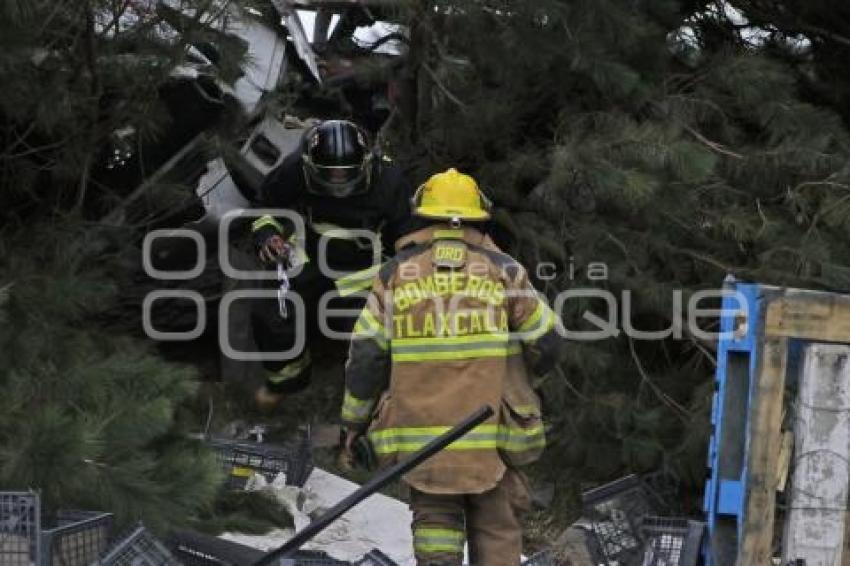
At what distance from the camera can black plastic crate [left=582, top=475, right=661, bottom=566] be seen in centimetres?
536

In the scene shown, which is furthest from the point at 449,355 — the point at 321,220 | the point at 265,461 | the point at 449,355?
the point at 321,220

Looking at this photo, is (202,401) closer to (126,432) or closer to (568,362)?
(568,362)

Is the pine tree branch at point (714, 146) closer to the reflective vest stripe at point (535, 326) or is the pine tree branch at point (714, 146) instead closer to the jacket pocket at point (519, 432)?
the reflective vest stripe at point (535, 326)

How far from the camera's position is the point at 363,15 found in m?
7.82

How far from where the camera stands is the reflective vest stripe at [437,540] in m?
4.27

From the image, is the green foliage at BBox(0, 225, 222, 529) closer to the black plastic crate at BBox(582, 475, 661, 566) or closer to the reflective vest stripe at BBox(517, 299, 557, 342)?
the reflective vest stripe at BBox(517, 299, 557, 342)

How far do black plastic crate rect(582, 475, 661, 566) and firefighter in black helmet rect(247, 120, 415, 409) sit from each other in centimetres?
143

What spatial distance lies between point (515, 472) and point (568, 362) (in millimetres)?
1630

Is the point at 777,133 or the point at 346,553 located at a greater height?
the point at 777,133

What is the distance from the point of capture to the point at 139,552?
3.87 meters

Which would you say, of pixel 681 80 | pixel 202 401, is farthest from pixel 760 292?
pixel 202 401

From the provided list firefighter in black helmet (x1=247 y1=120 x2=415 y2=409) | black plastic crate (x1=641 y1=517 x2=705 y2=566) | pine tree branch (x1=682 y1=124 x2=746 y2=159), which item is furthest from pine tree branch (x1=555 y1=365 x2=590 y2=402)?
pine tree branch (x1=682 y1=124 x2=746 y2=159)

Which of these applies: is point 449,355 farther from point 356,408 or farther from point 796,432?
point 796,432

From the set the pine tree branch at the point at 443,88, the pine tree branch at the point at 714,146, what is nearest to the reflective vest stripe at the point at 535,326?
the pine tree branch at the point at 714,146
